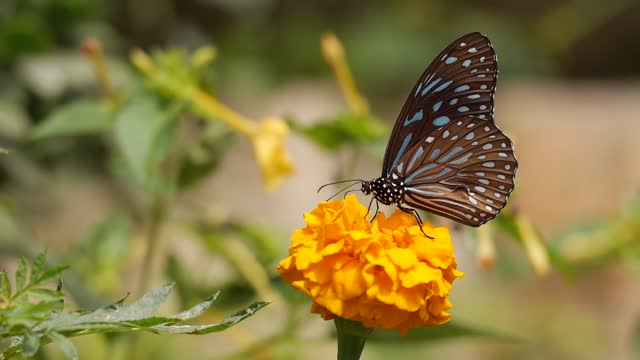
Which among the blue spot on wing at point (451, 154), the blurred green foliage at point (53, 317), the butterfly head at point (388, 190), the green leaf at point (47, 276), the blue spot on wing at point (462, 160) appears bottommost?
the blurred green foliage at point (53, 317)

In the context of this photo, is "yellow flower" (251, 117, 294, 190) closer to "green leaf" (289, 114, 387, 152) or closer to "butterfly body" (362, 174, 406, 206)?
"green leaf" (289, 114, 387, 152)

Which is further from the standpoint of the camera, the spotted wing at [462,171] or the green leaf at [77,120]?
the green leaf at [77,120]

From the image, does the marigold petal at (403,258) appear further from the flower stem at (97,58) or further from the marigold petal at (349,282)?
the flower stem at (97,58)

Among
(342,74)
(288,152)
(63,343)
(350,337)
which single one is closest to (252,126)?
(342,74)

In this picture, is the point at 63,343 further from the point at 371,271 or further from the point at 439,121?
the point at 439,121

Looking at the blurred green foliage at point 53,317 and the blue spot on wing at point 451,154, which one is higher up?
the blue spot on wing at point 451,154

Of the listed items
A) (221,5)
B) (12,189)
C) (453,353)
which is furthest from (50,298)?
(221,5)

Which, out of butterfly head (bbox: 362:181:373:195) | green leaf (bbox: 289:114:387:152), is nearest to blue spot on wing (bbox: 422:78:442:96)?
butterfly head (bbox: 362:181:373:195)

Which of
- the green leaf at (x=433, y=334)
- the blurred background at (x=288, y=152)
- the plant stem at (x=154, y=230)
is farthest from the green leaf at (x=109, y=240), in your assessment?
the green leaf at (x=433, y=334)
